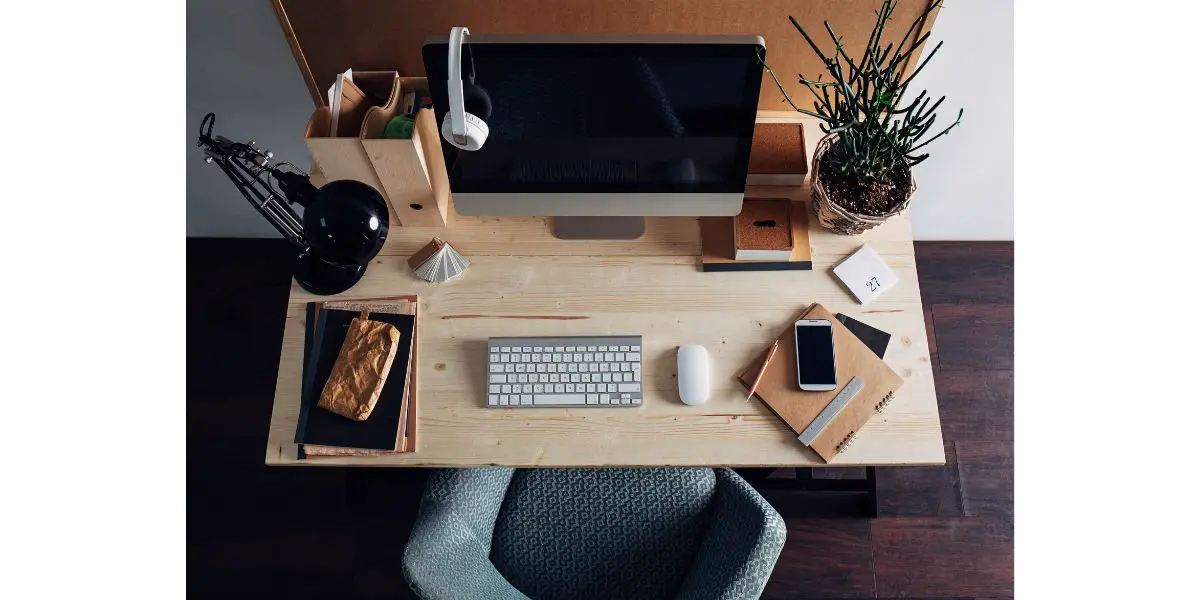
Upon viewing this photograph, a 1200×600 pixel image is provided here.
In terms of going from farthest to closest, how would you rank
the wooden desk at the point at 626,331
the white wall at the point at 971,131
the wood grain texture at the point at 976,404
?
the wood grain texture at the point at 976,404
the white wall at the point at 971,131
the wooden desk at the point at 626,331

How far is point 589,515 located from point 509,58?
34.6 inches

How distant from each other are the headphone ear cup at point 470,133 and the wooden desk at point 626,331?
321mm

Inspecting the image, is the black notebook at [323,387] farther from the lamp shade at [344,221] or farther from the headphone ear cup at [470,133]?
the headphone ear cup at [470,133]

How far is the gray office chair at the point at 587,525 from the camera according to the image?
1355mm

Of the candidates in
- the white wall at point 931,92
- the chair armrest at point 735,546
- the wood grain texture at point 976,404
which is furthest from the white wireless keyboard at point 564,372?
the wood grain texture at point 976,404

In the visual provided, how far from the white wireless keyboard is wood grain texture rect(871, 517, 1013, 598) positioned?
3.40 ft

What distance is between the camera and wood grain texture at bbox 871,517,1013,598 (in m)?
1.91

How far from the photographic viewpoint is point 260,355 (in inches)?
85.4

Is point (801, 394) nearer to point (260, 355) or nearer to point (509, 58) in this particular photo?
point (509, 58)

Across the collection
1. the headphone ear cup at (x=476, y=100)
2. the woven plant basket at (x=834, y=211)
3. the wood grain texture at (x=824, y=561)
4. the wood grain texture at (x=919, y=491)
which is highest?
the headphone ear cup at (x=476, y=100)

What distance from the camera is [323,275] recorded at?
4.56 ft

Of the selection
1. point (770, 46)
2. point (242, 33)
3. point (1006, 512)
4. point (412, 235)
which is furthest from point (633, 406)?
point (1006, 512)

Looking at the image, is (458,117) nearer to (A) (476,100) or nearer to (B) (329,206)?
(A) (476,100)

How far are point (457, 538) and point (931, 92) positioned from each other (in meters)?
1.29
